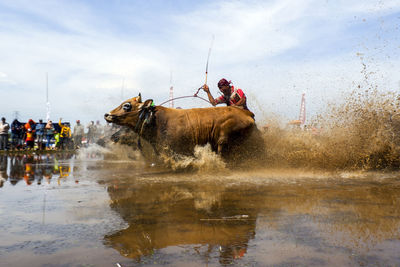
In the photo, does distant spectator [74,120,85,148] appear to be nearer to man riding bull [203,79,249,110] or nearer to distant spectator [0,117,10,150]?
distant spectator [0,117,10,150]

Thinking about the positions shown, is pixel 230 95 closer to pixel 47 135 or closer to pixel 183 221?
pixel 183 221

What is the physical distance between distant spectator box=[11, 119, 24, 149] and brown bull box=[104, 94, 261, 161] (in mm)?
16077

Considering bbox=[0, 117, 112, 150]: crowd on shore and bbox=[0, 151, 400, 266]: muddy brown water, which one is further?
bbox=[0, 117, 112, 150]: crowd on shore

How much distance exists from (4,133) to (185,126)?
50.7 ft

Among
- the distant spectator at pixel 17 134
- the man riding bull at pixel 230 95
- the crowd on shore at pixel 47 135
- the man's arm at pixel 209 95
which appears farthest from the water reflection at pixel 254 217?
the distant spectator at pixel 17 134

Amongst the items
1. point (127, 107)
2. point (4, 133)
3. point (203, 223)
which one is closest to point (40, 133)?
point (4, 133)

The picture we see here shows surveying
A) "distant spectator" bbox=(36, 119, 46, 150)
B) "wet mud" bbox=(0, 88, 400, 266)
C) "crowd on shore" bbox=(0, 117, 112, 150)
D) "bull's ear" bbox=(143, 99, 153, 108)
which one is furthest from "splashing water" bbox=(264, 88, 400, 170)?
"distant spectator" bbox=(36, 119, 46, 150)

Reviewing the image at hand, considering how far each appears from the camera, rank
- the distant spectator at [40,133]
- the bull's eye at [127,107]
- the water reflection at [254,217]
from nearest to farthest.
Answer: the water reflection at [254,217] < the bull's eye at [127,107] < the distant spectator at [40,133]

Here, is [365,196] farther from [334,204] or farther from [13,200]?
[13,200]

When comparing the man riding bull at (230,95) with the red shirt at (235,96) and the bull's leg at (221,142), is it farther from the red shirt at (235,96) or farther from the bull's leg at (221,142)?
the bull's leg at (221,142)

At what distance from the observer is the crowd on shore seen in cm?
2064

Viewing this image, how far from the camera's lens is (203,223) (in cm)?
371

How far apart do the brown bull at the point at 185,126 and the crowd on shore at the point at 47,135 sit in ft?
41.1

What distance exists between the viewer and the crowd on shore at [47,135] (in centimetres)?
2064
